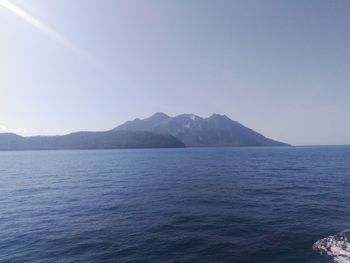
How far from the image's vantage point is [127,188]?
5175cm

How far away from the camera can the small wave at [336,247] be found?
19.1m

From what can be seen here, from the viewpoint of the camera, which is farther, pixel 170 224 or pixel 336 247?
pixel 170 224

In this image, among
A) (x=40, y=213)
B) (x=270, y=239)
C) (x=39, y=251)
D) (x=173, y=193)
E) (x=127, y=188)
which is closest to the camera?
(x=39, y=251)

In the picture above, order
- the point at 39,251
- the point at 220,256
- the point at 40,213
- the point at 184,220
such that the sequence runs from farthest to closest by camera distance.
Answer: the point at 40,213 < the point at 184,220 < the point at 39,251 < the point at 220,256

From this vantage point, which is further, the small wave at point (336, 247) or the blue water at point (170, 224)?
the blue water at point (170, 224)

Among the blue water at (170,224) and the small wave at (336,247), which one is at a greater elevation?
the small wave at (336,247)

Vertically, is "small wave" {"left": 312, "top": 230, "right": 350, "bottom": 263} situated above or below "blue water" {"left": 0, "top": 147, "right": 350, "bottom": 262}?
above

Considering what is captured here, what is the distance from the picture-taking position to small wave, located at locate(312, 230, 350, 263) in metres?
19.1

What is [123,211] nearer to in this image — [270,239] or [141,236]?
[141,236]

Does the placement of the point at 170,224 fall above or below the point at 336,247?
below

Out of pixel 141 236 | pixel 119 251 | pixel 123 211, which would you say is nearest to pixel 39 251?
pixel 119 251

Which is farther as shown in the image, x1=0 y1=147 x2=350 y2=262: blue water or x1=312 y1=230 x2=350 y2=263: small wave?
x1=0 y1=147 x2=350 y2=262: blue water

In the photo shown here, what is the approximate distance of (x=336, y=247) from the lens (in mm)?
20953

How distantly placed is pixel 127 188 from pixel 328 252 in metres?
40.5
